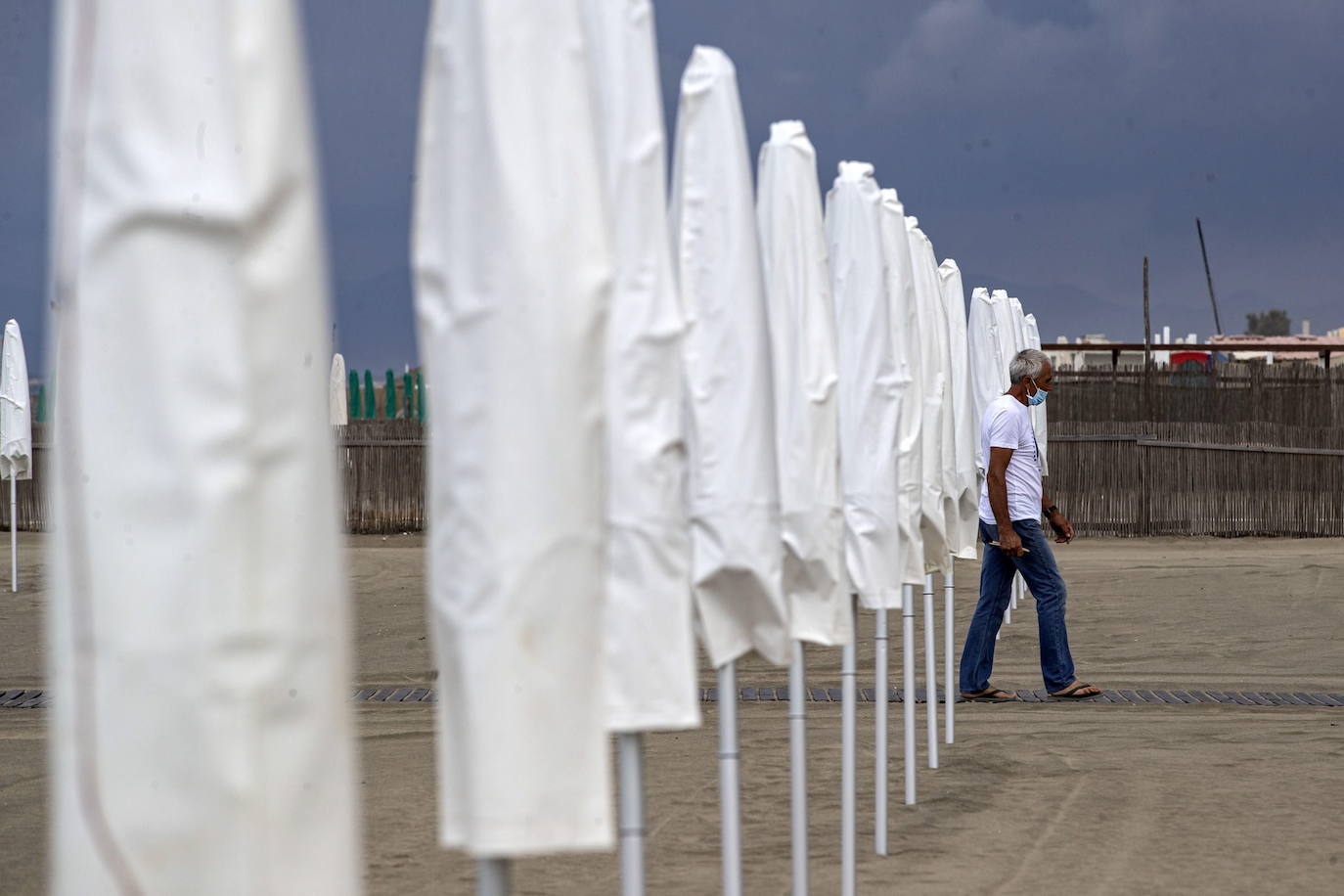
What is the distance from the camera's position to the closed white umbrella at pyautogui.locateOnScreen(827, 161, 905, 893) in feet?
17.7

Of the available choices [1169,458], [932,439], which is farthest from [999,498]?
[1169,458]

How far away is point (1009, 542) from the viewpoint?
9141mm

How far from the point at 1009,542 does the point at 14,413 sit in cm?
1157

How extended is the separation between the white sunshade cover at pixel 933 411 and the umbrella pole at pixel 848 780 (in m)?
1.48

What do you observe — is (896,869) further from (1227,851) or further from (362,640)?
(362,640)

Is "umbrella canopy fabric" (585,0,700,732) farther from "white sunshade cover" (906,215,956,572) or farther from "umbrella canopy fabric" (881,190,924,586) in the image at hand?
"white sunshade cover" (906,215,956,572)

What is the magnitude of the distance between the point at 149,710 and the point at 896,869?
4672 mm

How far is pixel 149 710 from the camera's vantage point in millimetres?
1516

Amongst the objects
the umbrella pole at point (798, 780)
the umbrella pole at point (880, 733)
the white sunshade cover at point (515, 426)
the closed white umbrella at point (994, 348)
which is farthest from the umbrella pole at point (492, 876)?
the closed white umbrella at point (994, 348)

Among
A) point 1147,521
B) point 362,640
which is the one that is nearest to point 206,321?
point 362,640

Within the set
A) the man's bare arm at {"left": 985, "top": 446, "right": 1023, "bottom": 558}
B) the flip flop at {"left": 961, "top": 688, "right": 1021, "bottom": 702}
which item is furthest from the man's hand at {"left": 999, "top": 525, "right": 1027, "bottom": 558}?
the flip flop at {"left": 961, "top": 688, "right": 1021, "bottom": 702}

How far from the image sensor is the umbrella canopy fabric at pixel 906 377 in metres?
6.10

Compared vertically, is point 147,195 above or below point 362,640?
above

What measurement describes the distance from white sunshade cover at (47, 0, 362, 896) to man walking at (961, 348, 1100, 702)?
789cm
